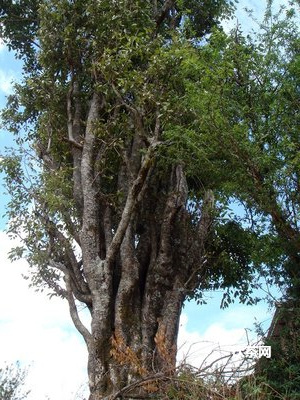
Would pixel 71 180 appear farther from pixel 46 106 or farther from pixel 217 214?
pixel 217 214

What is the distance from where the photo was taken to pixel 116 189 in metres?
14.8

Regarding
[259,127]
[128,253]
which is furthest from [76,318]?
[259,127]

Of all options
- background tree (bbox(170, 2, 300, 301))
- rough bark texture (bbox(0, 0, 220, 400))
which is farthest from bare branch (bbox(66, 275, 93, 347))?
background tree (bbox(170, 2, 300, 301))

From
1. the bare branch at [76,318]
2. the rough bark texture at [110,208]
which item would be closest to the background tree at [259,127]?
the rough bark texture at [110,208]

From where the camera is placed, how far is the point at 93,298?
12375mm

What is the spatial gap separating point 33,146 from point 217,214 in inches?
201

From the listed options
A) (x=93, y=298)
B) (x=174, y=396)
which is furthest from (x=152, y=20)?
(x=174, y=396)

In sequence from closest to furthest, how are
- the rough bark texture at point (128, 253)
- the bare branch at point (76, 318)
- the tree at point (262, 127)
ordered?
the tree at point (262, 127) < the rough bark texture at point (128, 253) < the bare branch at point (76, 318)

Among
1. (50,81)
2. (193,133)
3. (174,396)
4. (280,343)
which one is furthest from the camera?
(50,81)

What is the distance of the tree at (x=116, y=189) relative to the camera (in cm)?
1244

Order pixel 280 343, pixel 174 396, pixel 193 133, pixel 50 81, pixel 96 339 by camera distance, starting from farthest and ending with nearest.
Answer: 1. pixel 50 81
2. pixel 96 339
3. pixel 193 133
4. pixel 280 343
5. pixel 174 396

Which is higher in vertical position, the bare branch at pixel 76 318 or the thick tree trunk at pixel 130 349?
the bare branch at pixel 76 318

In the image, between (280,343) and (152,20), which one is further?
(152,20)

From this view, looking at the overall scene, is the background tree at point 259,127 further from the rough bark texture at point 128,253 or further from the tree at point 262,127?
the rough bark texture at point 128,253
